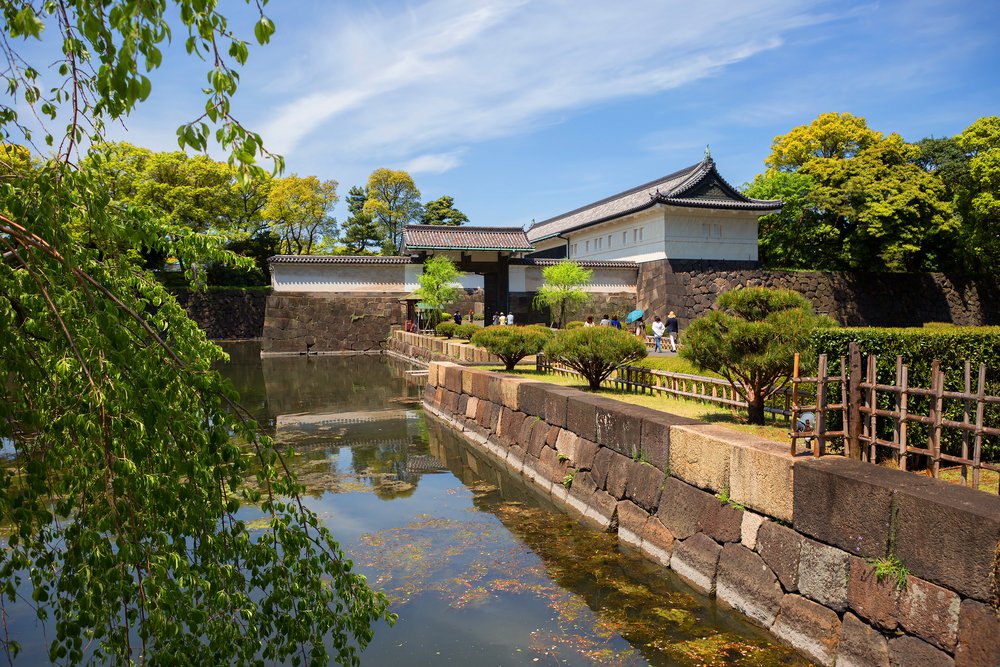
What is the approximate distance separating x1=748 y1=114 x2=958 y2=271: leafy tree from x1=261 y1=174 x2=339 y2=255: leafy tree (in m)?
25.8

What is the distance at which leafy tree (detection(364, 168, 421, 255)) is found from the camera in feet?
161

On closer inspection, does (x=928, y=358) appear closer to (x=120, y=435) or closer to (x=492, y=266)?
(x=120, y=435)

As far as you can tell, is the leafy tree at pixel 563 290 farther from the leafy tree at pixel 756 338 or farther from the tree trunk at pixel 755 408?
the tree trunk at pixel 755 408

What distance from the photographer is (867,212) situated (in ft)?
92.6

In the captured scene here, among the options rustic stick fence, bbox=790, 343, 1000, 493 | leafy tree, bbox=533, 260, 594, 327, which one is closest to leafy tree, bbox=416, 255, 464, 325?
leafy tree, bbox=533, 260, 594, 327

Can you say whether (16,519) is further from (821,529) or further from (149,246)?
(821,529)

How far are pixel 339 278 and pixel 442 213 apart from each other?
20.7 metres

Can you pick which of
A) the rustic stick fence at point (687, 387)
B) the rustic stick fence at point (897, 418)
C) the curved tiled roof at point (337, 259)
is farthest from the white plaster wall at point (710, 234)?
the rustic stick fence at point (897, 418)

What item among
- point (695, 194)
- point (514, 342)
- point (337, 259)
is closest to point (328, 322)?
point (337, 259)

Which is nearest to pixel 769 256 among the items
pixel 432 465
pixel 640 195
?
pixel 640 195

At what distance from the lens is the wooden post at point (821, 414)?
5078 millimetres

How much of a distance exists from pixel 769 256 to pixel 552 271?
34.5 feet

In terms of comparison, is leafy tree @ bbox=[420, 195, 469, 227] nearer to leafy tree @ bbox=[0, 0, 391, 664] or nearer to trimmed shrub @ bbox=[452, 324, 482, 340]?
trimmed shrub @ bbox=[452, 324, 482, 340]

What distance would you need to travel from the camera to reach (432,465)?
10539mm
